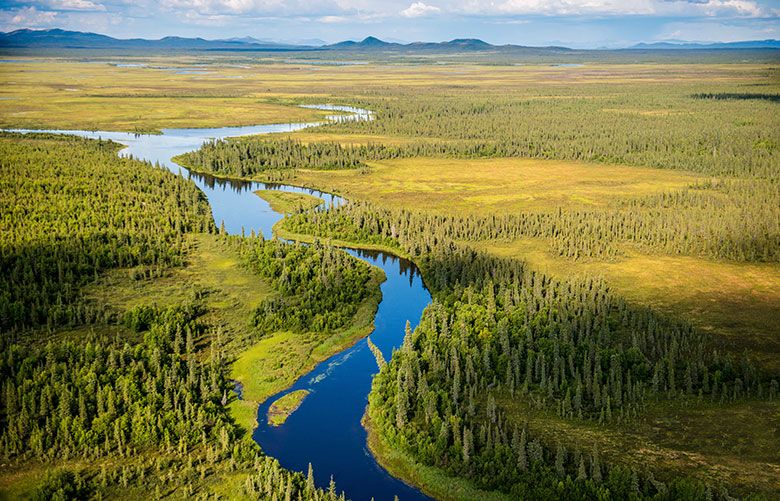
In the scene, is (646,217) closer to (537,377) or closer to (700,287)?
(700,287)

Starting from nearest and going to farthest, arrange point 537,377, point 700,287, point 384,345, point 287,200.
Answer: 1. point 537,377
2. point 384,345
3. point 700,287
4. point 287,200

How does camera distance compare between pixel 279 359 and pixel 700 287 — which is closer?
pixel 279 359

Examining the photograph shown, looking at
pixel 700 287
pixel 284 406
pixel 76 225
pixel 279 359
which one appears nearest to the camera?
pixel 284 406

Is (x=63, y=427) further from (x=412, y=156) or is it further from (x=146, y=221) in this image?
(x=412, y=156)

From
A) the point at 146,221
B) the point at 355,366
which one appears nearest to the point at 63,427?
the point at 355,366

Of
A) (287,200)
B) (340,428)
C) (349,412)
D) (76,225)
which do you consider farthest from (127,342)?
(287,200)

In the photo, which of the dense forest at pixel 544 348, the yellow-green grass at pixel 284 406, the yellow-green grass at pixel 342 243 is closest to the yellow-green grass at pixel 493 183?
the dense forest at pixel 544 348
